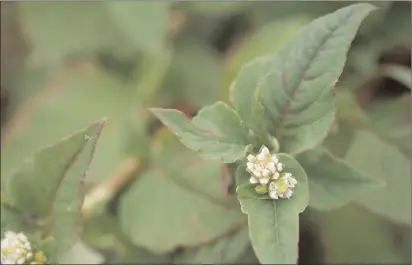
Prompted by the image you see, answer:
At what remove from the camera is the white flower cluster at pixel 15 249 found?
88 centimetres

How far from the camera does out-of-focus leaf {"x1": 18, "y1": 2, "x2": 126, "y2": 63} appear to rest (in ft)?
5.28

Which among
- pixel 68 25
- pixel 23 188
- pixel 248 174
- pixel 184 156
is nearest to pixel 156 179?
pixel 184 156

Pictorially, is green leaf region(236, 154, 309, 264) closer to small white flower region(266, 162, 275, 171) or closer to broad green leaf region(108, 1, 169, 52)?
small white flower region(266, 162, 275, 171)

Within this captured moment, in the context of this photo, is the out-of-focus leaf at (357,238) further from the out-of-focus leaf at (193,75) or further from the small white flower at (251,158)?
the small white flower at (251,158)

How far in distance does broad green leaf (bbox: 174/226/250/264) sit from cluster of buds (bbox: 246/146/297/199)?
31cm

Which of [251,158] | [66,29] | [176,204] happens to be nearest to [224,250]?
[176,204]

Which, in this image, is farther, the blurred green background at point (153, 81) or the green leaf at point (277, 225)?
the blurred green background at point (153, 81)

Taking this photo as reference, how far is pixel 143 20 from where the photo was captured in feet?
4.83

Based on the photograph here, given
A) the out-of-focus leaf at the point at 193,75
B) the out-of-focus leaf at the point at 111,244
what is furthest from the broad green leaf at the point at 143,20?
the out-of-focus leaf at the point at 111,244

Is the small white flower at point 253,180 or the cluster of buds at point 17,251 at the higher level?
the small white flower at point 253,180

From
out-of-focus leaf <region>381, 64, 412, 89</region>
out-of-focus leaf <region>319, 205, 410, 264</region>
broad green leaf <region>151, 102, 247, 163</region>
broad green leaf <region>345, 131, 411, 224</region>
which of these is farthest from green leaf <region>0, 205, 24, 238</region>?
out-of-focus leaf <region>381, 64, 412, 89</region>

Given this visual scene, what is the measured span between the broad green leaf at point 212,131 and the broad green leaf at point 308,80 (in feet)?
0.19

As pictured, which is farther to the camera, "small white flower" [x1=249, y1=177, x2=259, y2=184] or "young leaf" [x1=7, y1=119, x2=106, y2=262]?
"young leaf" [x1=7, y1=119, x2=106, y2=262]

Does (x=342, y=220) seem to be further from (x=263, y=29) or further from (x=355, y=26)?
(x=355, y=26)
